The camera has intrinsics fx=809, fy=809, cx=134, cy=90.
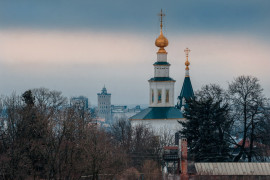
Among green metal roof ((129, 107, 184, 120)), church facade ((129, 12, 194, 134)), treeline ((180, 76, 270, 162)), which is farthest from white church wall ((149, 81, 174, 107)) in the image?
treeline ((180, 76, 270, 162))

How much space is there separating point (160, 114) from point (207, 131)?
2051cm

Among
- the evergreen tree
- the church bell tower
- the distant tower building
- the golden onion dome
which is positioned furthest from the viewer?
the distant tower building

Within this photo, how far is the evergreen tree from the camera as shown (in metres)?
46.4

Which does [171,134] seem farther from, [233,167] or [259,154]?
[233,167]

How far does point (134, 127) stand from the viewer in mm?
64938

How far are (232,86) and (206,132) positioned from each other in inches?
184

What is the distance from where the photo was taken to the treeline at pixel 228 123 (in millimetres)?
46562

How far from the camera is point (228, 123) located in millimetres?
47375

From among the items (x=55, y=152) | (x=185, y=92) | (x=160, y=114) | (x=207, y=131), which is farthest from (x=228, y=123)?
(x=185, y=92)

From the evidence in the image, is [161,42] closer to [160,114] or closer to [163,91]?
[163,91]

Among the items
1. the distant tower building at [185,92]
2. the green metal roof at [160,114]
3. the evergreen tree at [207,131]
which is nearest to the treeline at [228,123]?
the evergreen tree at [207,131]

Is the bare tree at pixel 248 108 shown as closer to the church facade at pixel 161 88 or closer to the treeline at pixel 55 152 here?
the treeline at pixel 55 152

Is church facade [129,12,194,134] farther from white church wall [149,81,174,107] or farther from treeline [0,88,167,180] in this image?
treeline [0,88,167,180]

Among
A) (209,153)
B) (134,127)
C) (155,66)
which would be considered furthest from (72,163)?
(155,66)
